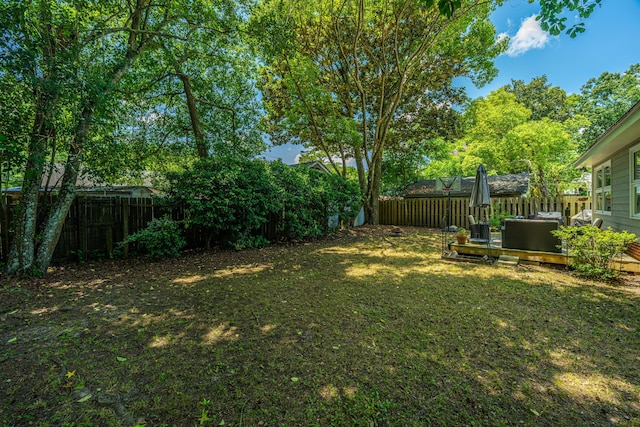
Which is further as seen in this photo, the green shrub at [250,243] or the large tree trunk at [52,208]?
the green shrub at [250,243]

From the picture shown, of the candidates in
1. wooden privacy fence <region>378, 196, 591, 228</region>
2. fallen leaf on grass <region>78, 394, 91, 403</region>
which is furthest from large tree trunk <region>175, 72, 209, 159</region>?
wooden privacy fence <region>378, 196, 591, 228</region>

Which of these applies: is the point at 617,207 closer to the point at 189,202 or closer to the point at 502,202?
the point at 502,202

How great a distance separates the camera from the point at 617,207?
6742 millimetres

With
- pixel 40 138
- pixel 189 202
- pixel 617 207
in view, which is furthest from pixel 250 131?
pixel 617 207

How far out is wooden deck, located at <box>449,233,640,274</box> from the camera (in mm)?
4859

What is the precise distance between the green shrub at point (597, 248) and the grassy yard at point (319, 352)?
0.34 m

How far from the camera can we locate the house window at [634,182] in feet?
18.8

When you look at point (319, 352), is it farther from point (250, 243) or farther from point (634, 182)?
point (634, 182)

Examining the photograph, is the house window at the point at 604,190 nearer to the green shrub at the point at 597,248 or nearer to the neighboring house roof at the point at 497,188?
the green shrub at the point at 597,248

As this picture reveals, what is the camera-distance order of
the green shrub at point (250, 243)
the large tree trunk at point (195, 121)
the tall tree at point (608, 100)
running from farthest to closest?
the tall tree at point (608, 100), the large tree trunk at point (195, 121), the green shrub at point (250, 243)

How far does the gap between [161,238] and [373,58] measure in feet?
37.4

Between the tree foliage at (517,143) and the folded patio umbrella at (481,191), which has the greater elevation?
the tree foliage at (517,143)

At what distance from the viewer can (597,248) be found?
182 inches

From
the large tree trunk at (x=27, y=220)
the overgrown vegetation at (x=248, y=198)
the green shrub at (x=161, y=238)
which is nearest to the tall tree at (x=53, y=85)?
the large tree trunk at (x=27, y=220)
